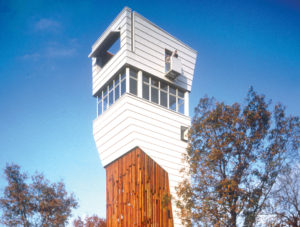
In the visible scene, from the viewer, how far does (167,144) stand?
84.0ft

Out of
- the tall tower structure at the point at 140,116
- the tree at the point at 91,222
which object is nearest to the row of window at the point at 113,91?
the tall tower structure at the point at 140,116

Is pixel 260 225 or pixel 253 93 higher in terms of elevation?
pixel 253 93

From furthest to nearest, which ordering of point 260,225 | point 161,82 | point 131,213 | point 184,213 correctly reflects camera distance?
1. point 161,82
2. point 131,213
3. point 184,213
4. point 260,225

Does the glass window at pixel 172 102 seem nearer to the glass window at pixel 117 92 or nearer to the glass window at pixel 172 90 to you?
the glass window at pixel 172 90

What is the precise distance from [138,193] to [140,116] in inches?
196

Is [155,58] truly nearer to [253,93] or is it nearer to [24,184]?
[253,93]

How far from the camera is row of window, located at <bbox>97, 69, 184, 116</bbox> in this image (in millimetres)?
26109

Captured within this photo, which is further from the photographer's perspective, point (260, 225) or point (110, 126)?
point (110, 126)

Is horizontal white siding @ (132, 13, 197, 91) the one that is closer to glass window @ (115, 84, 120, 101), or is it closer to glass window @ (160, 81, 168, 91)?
glass window @ (160, 81, 168, 91)

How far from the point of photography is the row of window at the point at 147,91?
26.1 meters

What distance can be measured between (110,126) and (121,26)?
276 inches

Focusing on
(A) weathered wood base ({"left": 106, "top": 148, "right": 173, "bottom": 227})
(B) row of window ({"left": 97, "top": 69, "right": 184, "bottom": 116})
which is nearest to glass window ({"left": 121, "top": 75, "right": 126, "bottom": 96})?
(B) row of window ({"left": 97, "top": 69, "right": 184, "bottom": 116})

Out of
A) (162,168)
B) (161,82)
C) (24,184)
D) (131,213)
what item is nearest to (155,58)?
(161,82)

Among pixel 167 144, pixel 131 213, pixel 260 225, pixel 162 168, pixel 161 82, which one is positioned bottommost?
pixel 260 225
